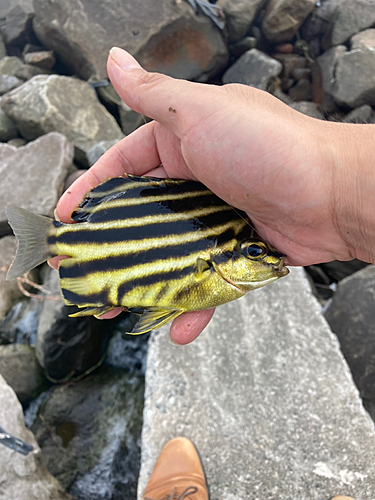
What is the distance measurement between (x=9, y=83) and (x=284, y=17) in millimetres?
5810

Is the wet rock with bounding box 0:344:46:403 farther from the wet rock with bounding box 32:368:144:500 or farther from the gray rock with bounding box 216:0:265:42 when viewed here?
the gray rock with bounding box 216:0:265:42

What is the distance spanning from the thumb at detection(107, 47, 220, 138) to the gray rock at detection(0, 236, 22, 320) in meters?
3.40

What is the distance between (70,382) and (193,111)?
11.9ft

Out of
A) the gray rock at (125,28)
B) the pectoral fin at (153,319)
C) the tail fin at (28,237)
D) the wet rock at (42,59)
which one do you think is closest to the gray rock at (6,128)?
the wet rock at (42,59)

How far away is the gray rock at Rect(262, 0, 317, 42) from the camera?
6.19m

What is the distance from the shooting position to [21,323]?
4.30m

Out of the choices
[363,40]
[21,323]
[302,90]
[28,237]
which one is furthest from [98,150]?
[363,40]

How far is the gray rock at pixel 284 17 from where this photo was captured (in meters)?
6.19

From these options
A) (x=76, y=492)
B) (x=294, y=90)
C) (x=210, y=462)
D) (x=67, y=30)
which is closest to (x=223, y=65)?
(x=294, y=90)

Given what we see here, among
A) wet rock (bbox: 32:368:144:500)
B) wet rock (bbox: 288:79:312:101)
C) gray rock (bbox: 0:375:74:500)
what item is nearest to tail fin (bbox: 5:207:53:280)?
gray rock (bbox: 0:375:74:500)

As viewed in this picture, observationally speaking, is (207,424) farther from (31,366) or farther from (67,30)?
(67,30)

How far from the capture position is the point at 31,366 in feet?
13.0

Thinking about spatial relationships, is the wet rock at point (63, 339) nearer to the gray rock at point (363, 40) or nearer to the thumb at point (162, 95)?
the thumb at point (162, 95)

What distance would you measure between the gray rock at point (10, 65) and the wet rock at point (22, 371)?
619 centimetres
